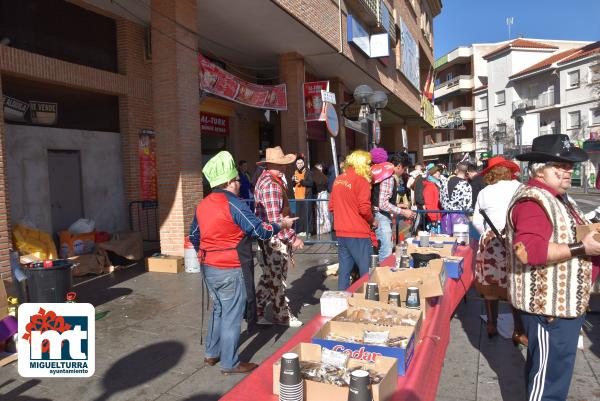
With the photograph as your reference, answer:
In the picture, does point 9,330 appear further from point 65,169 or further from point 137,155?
point 137,155

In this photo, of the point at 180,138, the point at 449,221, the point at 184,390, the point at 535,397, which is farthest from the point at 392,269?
the point at 180,138

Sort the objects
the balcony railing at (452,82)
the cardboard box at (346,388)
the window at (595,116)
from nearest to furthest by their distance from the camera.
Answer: the cardboard box at (346,388), the window at (595,116), the balcony railing at (452,82)

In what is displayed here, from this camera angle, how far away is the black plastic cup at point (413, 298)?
3.20 m

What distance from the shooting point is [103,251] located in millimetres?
8375

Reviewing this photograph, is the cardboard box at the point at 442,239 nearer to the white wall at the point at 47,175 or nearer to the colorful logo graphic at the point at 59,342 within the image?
the colorful logo graphic at the point at 59,342

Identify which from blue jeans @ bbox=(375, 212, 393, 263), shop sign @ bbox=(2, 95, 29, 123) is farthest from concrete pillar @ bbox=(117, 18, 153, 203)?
blue jeans @ bbox=(375, 212, 393, 263)

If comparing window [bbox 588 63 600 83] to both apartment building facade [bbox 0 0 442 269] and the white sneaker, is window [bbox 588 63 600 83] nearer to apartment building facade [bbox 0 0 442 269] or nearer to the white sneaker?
apartment building facade [bbox 0 0 442 269]

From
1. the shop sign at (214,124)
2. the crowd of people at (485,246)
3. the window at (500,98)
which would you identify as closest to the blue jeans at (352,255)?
the crowd of people at (485,246)

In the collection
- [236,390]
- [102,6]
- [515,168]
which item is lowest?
[236,390]

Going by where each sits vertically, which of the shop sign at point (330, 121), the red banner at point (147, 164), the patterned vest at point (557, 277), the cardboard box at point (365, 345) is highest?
the shop sign at point (330, 121)

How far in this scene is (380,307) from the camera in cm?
303

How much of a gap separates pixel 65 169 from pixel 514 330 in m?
8.41

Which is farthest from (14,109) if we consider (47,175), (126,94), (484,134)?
(484,134)

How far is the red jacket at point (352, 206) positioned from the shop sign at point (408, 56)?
16.8m
